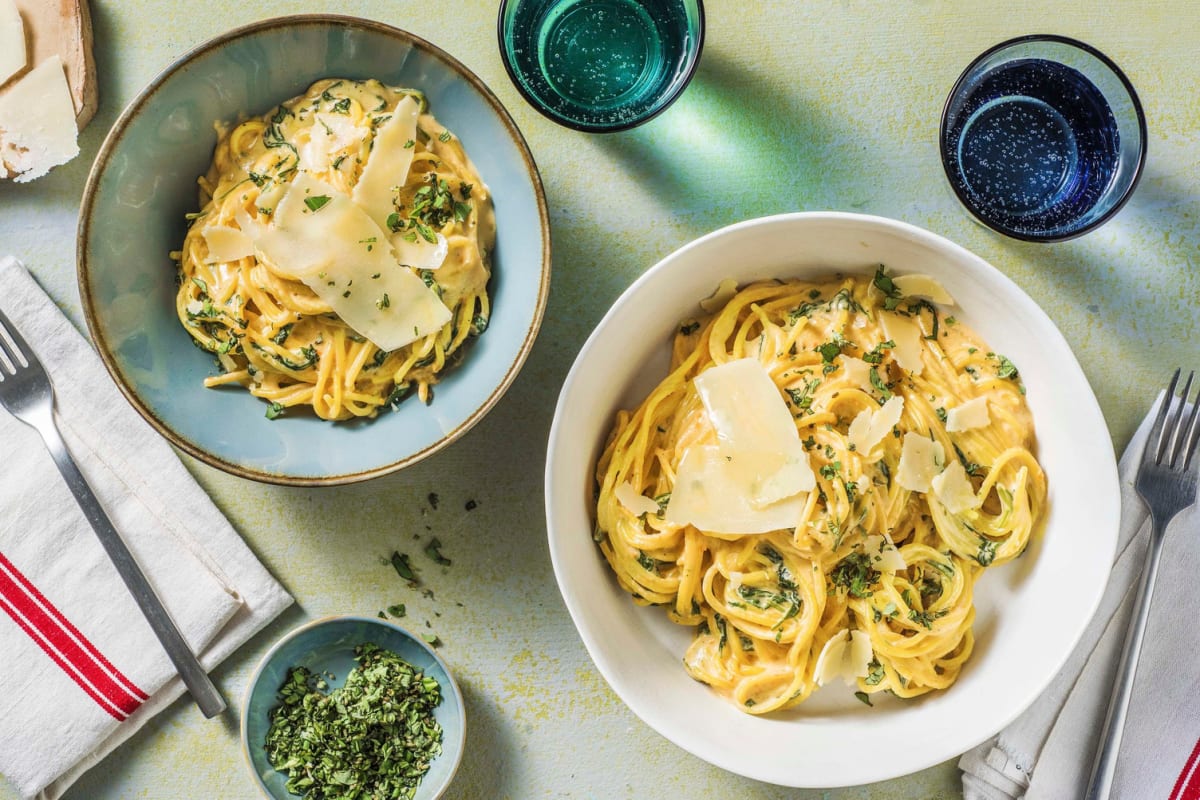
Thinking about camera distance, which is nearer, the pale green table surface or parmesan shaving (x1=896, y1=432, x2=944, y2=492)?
parmesan shaving (x1=896, y1=432, x2=944, y2=492)

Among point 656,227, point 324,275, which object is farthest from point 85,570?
point 656,227

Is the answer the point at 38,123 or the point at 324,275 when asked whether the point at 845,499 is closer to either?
the point at 324,275

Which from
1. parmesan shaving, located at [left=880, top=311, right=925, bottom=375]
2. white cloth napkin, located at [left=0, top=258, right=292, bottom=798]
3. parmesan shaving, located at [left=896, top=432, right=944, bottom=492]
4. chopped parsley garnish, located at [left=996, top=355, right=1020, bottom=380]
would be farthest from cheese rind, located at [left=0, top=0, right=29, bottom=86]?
chopped parsley garnish, located at [left=996, top=355, right=1020, bottom=380]

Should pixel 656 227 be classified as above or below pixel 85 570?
above

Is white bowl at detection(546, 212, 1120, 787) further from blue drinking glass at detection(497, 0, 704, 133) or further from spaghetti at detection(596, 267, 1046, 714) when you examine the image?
blue drinking glass at detection(497, 0, 704, 133)

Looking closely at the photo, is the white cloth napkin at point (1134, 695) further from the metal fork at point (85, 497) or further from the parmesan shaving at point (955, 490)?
the metal fork at point (85, 497)
